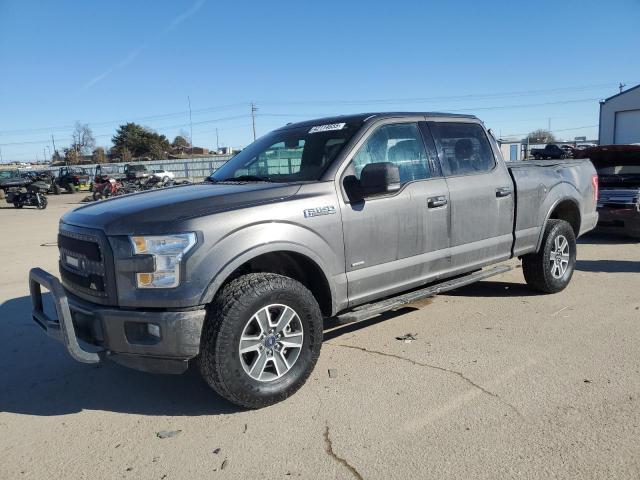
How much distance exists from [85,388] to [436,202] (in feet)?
10.4

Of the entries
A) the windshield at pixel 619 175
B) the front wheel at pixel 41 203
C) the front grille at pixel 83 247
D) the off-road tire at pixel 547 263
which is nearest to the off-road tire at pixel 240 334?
the front grille at pixel 83 247

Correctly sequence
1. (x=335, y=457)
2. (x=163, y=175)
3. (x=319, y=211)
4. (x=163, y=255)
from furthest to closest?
(x=163, y=175) → (x=319, y=211) → (x=163, y=255) → (x=335, y=457)

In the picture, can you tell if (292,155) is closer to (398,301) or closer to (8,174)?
(398,301)

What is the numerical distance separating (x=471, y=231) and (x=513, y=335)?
3.28 feet

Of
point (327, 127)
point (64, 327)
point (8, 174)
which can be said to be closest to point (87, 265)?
point (64, 327)

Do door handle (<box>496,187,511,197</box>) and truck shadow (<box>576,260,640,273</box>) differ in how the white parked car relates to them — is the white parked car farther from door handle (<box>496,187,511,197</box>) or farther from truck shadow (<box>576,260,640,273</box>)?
door handle (<box>496,187,511,197</box>)

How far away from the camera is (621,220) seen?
9.16m

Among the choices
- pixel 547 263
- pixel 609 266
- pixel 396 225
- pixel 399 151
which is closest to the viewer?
pixel 396 225

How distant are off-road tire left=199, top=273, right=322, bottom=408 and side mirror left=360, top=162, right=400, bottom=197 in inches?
35.6

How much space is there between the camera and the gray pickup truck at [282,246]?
3184 mm

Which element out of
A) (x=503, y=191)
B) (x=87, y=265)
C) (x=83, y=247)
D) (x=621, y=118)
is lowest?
(x=87, y=265)

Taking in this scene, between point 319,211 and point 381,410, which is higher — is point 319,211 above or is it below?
above

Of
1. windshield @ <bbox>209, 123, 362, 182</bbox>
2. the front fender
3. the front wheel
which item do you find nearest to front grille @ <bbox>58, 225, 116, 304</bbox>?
the front fender

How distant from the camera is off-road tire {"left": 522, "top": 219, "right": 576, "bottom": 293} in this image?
18.9 ft
